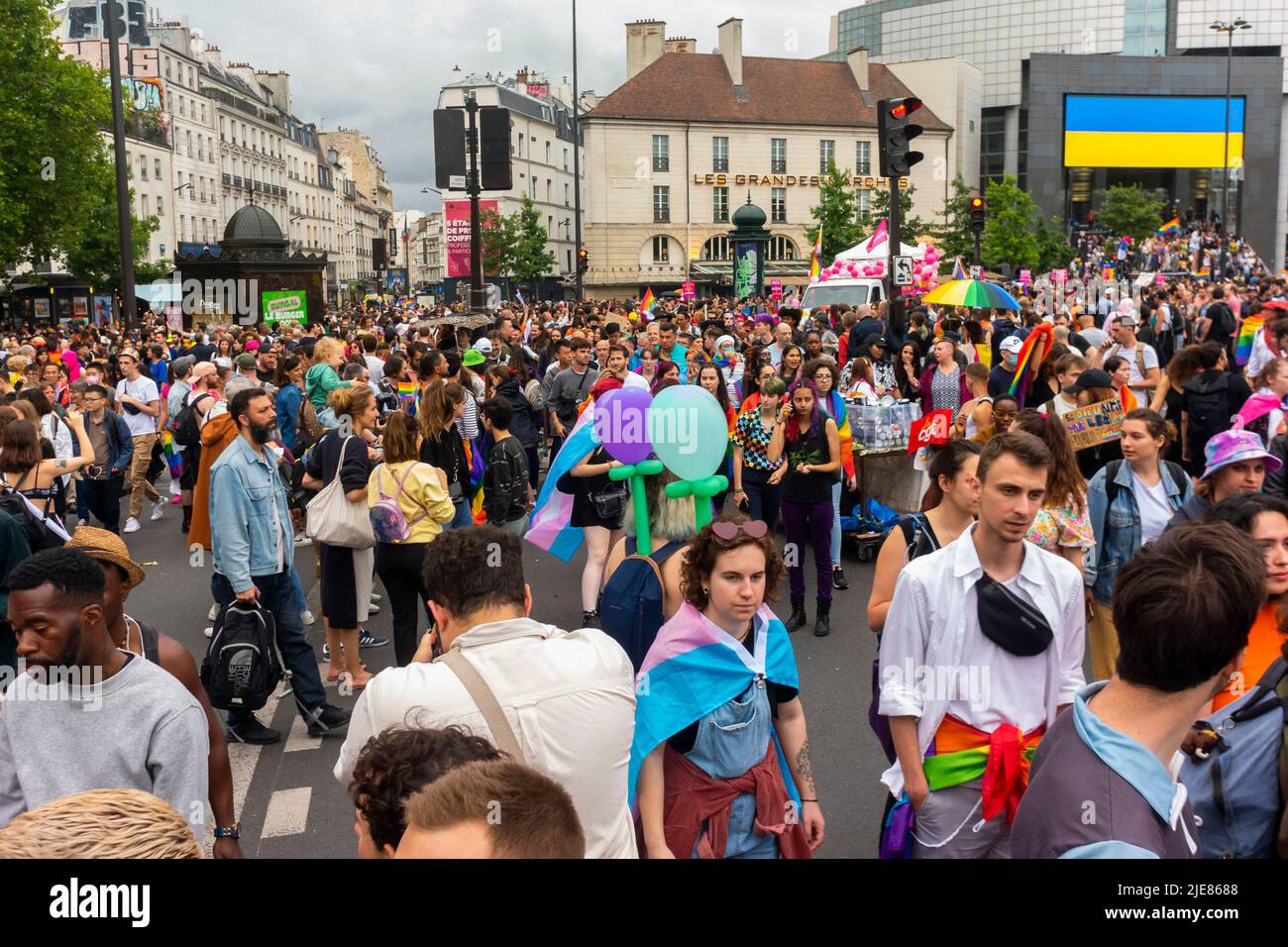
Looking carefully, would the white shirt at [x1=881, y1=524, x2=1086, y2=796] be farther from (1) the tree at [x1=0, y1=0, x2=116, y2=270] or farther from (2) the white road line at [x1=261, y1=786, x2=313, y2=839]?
(1) the tree at [x1=0, y1=0, x2=116, y2=270]

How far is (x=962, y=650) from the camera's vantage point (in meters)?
3.31

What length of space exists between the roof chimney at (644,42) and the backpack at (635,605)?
234 ft

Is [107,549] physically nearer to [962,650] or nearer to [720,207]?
[962,650]

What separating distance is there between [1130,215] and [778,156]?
22.8 m

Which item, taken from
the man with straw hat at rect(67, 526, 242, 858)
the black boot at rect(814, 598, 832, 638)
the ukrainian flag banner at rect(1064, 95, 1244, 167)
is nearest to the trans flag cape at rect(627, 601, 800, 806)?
the man with straw hat at rect(67, 526, 242, 858)

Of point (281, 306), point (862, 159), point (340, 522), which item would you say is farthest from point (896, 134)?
point (862, 159)

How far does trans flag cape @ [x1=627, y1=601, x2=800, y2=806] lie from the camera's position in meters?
3.19

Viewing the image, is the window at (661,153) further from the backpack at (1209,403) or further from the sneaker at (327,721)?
the sneaker at (327,721)

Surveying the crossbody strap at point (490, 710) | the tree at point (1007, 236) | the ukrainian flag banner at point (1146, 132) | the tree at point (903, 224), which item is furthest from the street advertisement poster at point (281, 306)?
the ukrainian flag banner at point (1146, 132)

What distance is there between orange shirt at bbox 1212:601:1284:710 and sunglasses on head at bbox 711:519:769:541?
1.52 m
